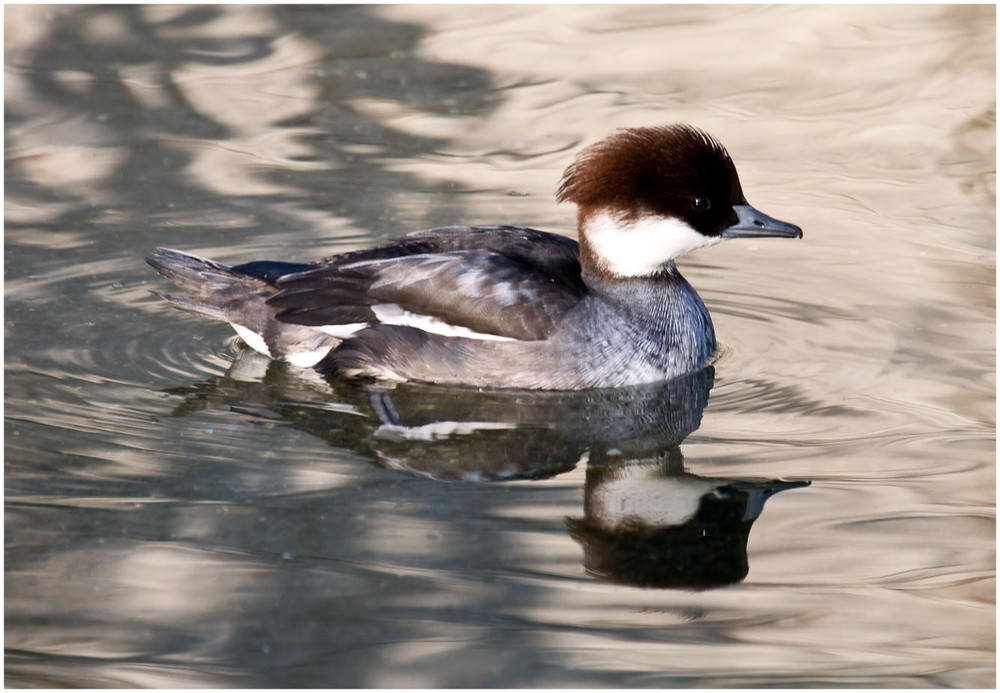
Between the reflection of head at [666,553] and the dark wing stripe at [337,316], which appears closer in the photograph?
the reflection of head at [666,553]

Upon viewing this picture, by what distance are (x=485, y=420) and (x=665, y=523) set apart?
58.0 inches

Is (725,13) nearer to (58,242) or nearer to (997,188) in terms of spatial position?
(997,188)

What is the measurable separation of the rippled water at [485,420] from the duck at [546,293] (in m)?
0.20

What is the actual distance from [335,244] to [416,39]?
17.4ft

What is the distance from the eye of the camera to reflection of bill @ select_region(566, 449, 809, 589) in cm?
→ 614

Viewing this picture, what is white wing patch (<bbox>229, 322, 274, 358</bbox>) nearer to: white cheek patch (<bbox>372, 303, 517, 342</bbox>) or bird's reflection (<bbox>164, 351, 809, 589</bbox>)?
bird's reflection (<bbox>164, 351, 809, 589</bbox>)

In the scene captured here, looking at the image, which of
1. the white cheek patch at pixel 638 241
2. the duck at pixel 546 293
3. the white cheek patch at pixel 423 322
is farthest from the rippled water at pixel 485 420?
the white cheek patch at pixel 638 241

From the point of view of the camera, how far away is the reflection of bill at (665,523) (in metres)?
6.14

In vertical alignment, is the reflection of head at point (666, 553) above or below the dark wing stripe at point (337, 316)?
below

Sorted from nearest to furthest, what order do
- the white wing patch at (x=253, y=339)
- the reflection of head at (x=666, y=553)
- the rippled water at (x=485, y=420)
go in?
the rippled water at (x=485, y=420), the reflection of head at (x=666, y=553), the white wing patch at (x=253, y=339)

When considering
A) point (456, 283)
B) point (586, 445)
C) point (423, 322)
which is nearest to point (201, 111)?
point (423, 322)

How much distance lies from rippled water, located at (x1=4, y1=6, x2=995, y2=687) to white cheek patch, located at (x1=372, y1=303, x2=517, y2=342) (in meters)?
0.37

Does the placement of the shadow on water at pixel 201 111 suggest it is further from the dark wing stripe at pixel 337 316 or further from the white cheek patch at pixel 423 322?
the white cheek patch at pixel 423 322

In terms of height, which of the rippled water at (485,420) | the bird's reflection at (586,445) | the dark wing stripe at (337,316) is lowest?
the bird's reflection at (586,445)
